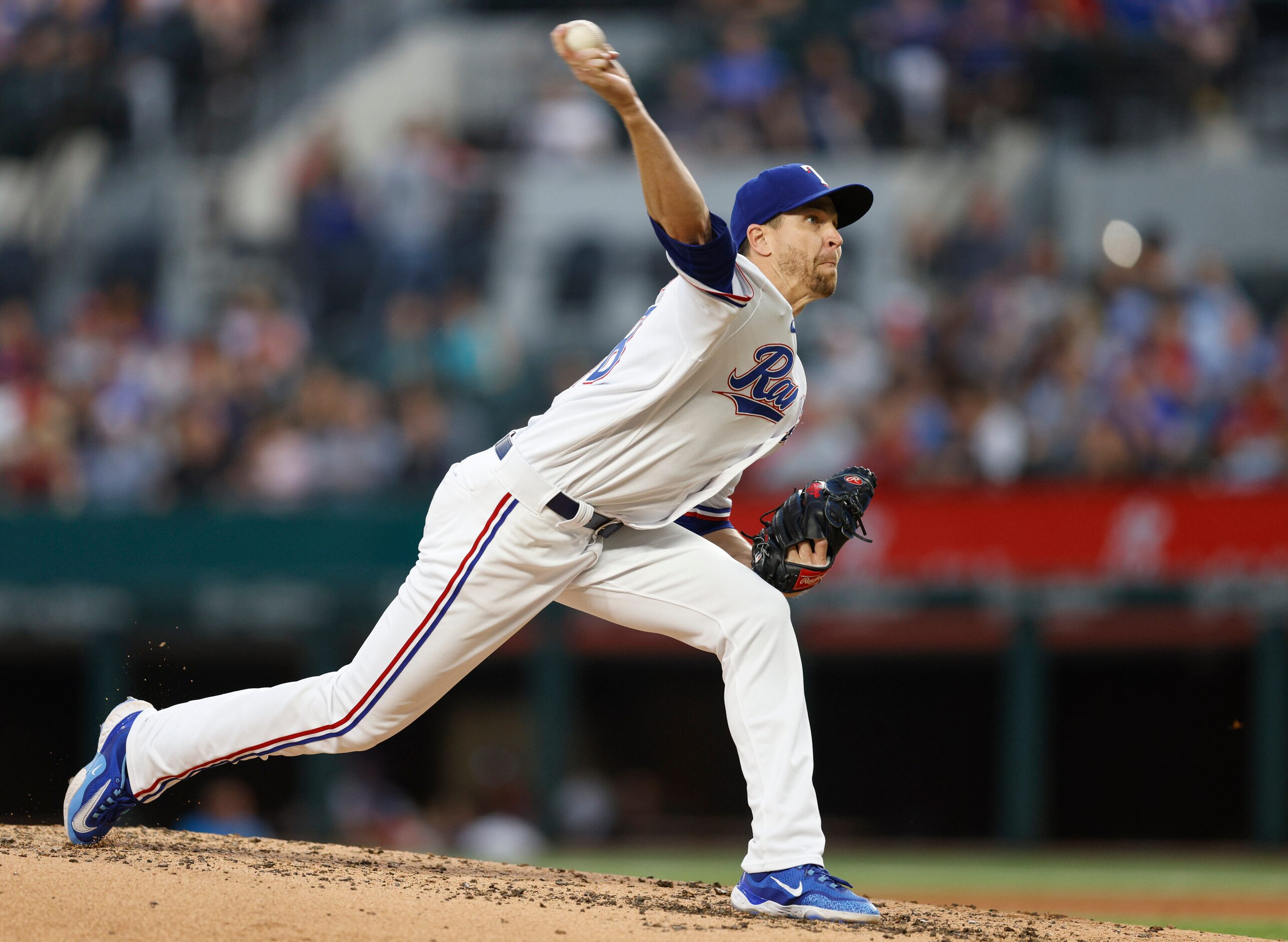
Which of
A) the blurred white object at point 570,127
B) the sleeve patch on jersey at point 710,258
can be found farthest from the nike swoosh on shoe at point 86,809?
the blurred white object at point 570,127

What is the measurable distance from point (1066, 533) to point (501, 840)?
3.87 meters

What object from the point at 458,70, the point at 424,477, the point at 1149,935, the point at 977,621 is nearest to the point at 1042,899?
the point at 977,621

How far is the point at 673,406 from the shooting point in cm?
379

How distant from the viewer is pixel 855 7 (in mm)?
12820

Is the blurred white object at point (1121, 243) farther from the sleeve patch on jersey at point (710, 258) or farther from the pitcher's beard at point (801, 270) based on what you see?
the sleeve patch on jersey at point (710, 258)

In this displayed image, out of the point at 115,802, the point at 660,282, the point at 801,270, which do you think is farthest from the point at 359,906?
the point at 660,282

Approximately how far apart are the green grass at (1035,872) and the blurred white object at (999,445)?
2.28 m

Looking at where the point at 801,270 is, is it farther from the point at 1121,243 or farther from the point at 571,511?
the point at 1121,243

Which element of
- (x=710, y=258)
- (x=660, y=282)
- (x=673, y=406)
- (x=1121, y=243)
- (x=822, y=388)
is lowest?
(x=673, y=406)

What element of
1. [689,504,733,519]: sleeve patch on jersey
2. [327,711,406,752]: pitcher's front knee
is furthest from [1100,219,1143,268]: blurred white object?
[327,711,406,752]: pitcher's front knee

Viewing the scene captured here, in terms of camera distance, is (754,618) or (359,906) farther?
(754,618)

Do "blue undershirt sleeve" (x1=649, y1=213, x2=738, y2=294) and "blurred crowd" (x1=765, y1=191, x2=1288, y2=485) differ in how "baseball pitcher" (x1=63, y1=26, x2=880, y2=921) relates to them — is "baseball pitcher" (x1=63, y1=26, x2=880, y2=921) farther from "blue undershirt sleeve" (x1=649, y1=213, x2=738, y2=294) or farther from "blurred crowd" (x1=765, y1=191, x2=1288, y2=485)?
"blurred crowd" (x1=765, y1=191, x2=1288, y2=485)

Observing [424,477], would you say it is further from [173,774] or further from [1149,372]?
[173,774]

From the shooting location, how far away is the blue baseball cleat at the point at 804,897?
12.1 feet
